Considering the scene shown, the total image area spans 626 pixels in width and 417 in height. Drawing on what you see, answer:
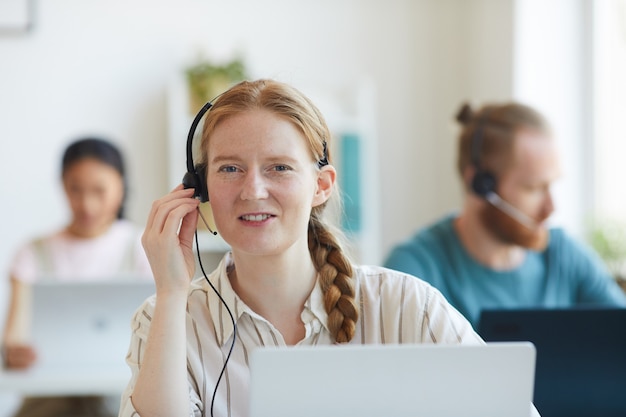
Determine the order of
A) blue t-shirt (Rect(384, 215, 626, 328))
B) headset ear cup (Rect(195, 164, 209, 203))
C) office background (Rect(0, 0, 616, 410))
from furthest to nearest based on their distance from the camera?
office background (Rect(0, 0, 616, 410))
blue t-shirt (Rect(384, 215, 626, 328))
headset ear cup (Rect(195, 164, 209, 203))

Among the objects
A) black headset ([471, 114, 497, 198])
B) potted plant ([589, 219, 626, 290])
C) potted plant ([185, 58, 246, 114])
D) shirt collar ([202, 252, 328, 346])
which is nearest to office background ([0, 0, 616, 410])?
A: potted plant ([185, 58, 246, 114])

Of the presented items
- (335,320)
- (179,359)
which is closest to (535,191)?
(335,320)

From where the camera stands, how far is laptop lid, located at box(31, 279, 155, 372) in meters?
2.28

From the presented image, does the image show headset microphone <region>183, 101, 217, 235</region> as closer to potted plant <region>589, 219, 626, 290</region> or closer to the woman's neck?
the woman's neck

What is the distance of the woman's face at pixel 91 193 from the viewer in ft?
10.1

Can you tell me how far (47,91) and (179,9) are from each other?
692mm

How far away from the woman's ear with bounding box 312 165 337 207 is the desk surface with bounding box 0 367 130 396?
3.46 ft

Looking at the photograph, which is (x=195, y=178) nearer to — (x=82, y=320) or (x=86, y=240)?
(x=82, y=320)

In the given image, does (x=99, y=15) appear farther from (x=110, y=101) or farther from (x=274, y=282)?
(x=274, y=282)

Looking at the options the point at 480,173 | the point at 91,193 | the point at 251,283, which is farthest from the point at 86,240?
the point at 251,283

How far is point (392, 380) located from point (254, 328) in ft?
1.47

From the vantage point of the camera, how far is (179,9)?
12.7ft

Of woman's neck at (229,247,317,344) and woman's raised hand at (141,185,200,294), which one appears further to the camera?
woman's neck at (229,247,317,344)

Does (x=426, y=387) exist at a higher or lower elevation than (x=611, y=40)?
lower
